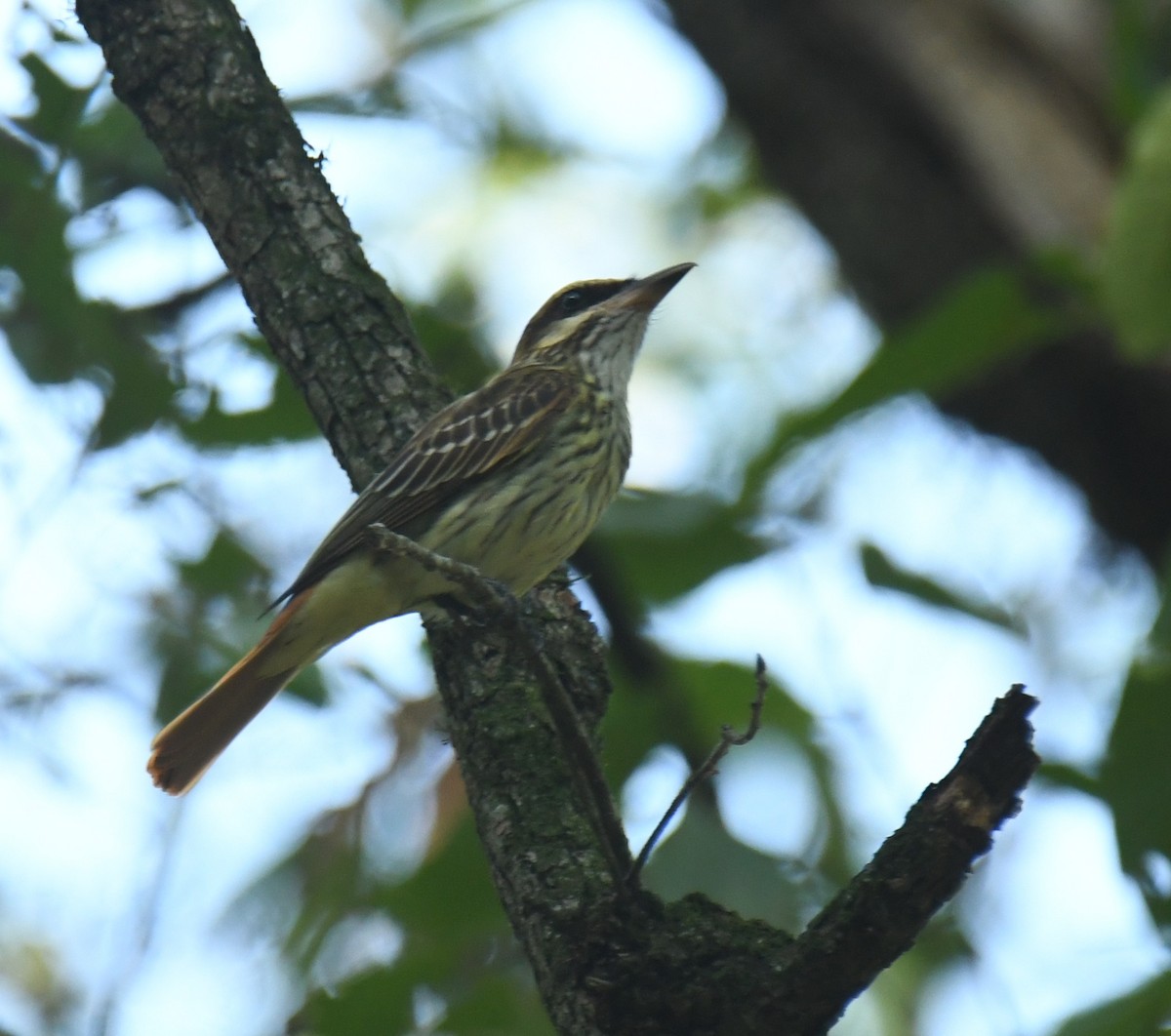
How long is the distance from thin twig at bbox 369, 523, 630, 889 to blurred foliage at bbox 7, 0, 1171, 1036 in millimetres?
1149

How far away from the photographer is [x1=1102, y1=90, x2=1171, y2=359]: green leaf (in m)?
4.00

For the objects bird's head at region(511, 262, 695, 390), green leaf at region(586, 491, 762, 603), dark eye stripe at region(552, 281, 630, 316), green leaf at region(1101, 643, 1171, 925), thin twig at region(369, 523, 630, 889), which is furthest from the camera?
dark eye stripe at region(552, 281, 630, 316)

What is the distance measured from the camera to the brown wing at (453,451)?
14.4ft

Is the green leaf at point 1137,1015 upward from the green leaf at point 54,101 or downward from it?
downward

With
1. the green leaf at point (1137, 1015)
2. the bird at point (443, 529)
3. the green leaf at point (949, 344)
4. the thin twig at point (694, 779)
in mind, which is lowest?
the green leaf at point (1137, 1015)

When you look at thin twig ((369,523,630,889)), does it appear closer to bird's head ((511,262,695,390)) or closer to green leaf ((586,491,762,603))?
green leaf ((586,491,762,603))

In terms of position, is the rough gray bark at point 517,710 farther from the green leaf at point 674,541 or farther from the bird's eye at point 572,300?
the bird's eye at point 572,300

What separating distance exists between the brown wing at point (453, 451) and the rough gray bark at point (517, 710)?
0.21 meters

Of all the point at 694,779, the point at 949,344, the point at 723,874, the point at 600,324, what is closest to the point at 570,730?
the point at 694,779

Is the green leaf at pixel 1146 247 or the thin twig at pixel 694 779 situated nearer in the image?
the thin twig at pixel 694 779

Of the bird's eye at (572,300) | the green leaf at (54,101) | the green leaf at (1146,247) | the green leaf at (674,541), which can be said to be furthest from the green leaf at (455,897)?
the bird's eye at (572,300)

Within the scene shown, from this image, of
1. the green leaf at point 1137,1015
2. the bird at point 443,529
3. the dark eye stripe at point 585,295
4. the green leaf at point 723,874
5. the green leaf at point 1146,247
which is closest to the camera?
the green leaf at point 1137,1015

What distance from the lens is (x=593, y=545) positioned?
554 centimetres

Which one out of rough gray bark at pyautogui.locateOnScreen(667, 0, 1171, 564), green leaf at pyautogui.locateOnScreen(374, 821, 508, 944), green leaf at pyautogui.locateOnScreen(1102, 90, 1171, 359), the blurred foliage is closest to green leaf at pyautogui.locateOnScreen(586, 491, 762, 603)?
the blurred foliage
